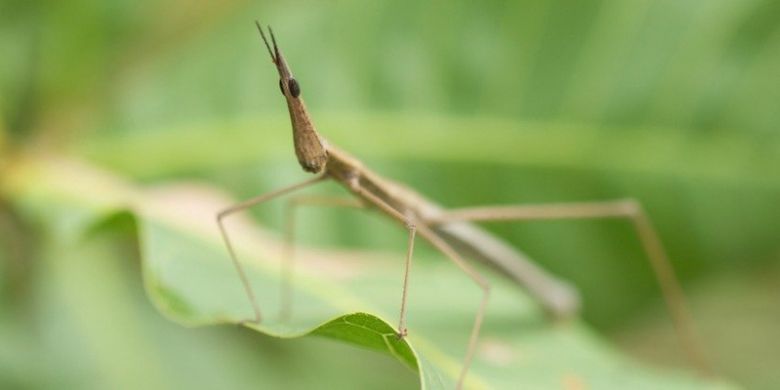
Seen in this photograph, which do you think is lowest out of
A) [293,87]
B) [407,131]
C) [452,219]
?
[293,87]

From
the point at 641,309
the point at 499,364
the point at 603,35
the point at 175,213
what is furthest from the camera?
the point at 641,309

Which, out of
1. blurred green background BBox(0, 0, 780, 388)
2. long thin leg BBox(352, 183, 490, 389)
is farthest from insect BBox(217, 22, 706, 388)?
blurred green background BBox(0, 0, 780, 388)

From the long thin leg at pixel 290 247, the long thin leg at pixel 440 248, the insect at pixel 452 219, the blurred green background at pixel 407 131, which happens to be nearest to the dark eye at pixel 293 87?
the insect at pixel 452 219

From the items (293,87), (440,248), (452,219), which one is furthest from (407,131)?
(293,87)

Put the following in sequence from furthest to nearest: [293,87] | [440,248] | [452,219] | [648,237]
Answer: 1. [648,237]
2. [452,219]
3. [440,248]
4. [293,87]

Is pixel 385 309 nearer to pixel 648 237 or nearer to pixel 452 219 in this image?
pixel 452 219

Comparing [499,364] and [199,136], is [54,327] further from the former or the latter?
[499,364]

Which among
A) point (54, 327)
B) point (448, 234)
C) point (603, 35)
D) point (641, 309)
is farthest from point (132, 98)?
point (641, 309)

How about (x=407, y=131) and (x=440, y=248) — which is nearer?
(x=440, y=248)
